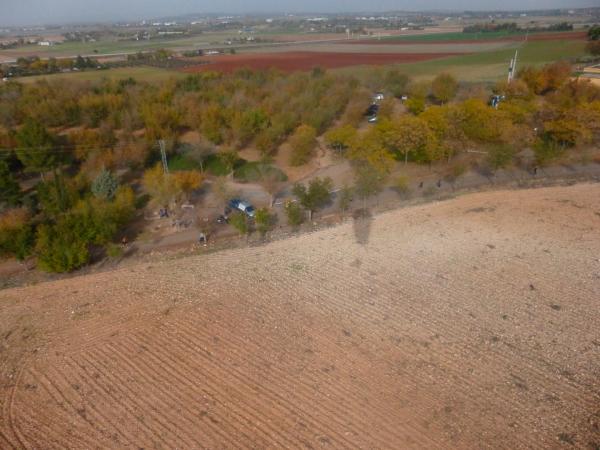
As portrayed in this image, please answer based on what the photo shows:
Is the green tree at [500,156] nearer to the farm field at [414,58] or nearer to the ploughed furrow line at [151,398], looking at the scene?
the ploughed furrow line at [151,398]

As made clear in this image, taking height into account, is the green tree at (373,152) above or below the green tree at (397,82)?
below

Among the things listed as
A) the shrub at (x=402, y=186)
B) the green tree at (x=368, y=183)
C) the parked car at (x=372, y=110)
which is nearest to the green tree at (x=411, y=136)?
the shrub at (x=402, y=186)

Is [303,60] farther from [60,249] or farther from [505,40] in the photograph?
[60,249]

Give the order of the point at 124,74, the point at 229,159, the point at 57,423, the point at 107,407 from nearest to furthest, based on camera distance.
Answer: the point at 57,423 < the point at 107,407 < the point at 229,159 < the point at 124,74

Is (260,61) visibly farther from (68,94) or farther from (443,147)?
(443,147)

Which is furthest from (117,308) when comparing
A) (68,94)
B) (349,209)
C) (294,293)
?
(68,94)

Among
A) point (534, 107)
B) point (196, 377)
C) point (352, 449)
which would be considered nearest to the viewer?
point (352, 449)

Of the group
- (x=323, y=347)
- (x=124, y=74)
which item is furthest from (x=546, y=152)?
(x=124, y=74)
